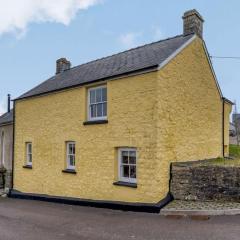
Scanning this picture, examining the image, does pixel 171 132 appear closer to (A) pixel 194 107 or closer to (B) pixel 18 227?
(A) pixel 194 107

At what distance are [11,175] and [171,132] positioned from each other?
11770mm

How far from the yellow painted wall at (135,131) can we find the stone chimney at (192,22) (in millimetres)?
720

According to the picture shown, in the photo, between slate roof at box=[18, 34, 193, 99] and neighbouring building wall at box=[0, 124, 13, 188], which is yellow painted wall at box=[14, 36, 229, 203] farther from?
neighbouring building wall at box=[0, 124, 13, 188]

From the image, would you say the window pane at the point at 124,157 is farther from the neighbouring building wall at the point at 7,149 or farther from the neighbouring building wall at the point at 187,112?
the neighbouring building wall at the point at 7,149

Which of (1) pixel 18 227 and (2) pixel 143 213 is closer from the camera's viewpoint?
(1) pixel 18 227

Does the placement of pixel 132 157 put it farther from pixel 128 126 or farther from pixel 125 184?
Result: pixel 128 126

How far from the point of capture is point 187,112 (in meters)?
13.7

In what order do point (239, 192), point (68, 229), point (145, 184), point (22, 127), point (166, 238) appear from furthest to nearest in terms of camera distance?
point (22, 127), point (145, 184), point (239, 192), point (68, 229), point (166, 238)

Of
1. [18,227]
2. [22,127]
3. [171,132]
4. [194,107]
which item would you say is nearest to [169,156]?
[171,132]

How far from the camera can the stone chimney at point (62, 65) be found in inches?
876

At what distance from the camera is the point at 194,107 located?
14.3 m

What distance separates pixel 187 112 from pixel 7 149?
Answer: 13091 mm

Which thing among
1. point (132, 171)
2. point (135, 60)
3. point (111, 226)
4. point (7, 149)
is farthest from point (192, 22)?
point (7, 149)

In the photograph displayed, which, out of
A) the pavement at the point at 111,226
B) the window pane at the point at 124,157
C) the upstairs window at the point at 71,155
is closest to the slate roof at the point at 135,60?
the upstairs window at the point at 71,155
